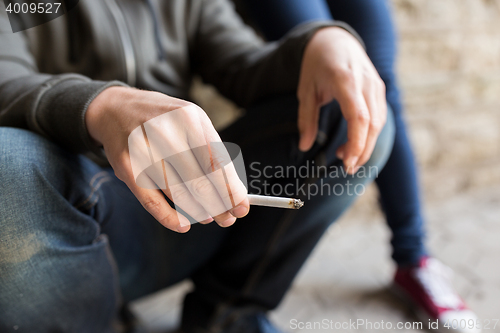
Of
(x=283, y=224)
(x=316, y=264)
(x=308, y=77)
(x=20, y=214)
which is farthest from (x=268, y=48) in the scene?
(x=316, y=264)

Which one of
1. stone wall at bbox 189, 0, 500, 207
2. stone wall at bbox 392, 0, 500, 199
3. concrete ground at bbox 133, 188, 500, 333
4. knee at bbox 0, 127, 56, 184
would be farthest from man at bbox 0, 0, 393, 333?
stone wall at bbox 392, 0, 500, 199

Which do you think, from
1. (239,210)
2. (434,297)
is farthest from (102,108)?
(434,297)

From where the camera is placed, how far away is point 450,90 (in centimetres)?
104

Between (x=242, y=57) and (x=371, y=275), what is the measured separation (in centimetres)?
59

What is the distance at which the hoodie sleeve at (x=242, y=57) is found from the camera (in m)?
0.46

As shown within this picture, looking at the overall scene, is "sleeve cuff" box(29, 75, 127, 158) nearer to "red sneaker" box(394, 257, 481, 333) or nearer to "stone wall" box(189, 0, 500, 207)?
"stone wall" box(189, 0, 500, 207)

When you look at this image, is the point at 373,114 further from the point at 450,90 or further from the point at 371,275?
the point at 450,90

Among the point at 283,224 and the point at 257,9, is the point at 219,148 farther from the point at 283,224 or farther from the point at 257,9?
the point at 257,9

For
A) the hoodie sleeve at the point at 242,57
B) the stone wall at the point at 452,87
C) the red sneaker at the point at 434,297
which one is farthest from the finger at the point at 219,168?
the stone wall at the point at 452,87

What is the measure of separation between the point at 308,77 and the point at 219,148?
23cm

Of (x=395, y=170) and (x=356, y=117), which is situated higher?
(x=356, y=117)

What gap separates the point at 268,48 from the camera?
54 centimetres

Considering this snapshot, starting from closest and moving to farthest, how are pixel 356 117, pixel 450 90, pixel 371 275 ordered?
pixel 356 117 < pixel 371 275 < pixel 450 90

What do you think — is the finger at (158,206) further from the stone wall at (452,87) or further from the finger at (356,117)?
the stone wall at (452,87)
